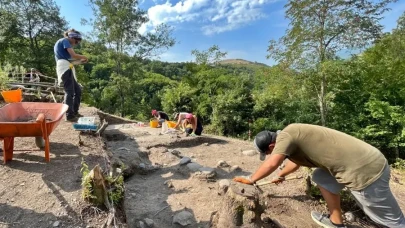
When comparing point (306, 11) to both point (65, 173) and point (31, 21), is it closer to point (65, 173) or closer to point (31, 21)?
point (65, 173)

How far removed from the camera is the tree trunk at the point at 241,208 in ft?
7.80

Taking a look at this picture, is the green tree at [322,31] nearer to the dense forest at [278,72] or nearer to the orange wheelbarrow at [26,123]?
the dense forest at [278,72]

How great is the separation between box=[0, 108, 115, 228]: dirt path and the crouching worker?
1.57m

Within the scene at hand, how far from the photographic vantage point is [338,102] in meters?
12.5

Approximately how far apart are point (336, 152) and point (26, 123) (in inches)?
121

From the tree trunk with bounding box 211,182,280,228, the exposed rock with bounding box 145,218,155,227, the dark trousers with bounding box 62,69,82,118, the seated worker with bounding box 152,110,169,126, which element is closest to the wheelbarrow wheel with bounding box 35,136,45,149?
the dark trousers with bounding box 62,69,82,118

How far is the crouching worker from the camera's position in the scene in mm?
2143

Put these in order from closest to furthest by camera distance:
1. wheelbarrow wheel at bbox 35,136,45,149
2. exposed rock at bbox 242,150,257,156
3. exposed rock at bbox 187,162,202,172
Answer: wheelbarrow wheel at bbox 35,136,45,149, exposed rock at bbox 187,162,202,172, exposed rock at bbox 242,150,257,156

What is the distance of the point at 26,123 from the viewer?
291cm

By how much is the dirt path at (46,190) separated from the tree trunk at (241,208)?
1.07m

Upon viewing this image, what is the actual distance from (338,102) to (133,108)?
41.8 ft

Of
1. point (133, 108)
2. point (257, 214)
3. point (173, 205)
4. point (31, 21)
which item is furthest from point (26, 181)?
point (133, 108)

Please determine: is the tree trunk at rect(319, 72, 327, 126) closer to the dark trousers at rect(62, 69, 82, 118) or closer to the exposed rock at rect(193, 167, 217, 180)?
the exposed rock at rect(193, 167, 217, 180)

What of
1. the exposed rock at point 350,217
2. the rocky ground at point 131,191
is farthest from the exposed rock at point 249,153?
the exposed rock at point 350,217
